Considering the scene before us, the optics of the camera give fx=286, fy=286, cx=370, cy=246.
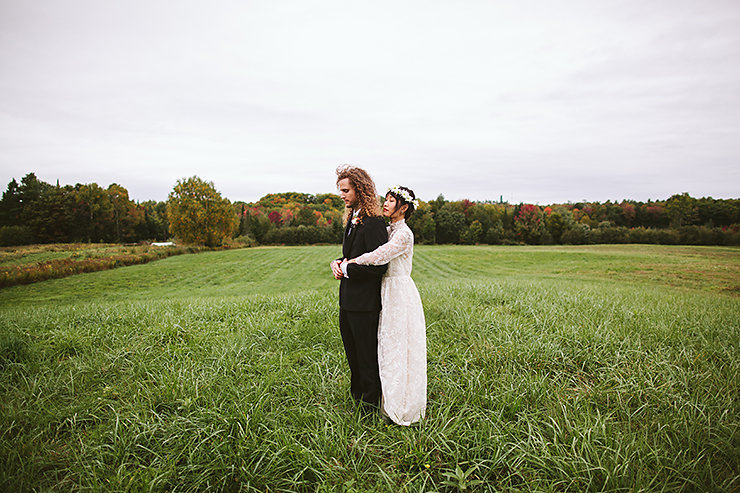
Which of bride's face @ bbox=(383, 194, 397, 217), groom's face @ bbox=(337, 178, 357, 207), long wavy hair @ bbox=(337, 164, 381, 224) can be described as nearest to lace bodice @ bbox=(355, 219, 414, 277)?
bride's face @ bbox=(383, 194, 397, 217)

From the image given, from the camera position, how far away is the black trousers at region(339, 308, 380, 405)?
8.39 feet

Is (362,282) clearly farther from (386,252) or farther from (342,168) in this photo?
(342,168)

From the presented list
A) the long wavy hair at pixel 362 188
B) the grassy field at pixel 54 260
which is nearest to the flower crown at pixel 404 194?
the long wavy hair at pixel 362 188

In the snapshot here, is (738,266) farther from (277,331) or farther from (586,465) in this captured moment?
(277,331)

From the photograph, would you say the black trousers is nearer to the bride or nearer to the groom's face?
the bride

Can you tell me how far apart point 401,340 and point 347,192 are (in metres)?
1.39

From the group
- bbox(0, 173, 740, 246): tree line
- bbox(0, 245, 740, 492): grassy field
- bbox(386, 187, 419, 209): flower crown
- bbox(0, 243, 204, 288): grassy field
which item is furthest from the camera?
bbox(0, 173, 740, 246): tree line

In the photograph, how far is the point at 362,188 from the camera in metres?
2.60

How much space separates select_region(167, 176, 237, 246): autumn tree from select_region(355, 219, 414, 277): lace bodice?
122 feet

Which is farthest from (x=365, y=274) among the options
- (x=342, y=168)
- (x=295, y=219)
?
(x=295, y=219)

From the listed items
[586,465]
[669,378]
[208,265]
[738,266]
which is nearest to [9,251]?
[586,465]

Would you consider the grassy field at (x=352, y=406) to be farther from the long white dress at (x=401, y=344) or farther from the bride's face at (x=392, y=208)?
the bride's face at (x=392, y=208)

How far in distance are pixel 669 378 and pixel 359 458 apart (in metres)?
3.29

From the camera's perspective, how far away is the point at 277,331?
4.54 m
